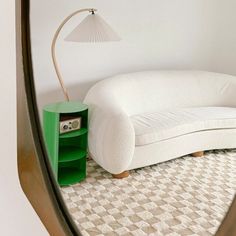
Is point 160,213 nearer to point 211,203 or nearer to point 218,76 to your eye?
point 211,203

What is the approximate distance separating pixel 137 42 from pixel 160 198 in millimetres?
268

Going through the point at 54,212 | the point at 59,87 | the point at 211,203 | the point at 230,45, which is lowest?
the point at 54,212

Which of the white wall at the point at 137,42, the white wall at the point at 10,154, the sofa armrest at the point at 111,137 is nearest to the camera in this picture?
the white wall at the point at 137,42

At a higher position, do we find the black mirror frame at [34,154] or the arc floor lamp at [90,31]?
the arc floor lamp at [90,31]

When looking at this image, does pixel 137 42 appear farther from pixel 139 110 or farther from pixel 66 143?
pixel 66 143

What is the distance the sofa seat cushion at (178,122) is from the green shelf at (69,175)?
0.59ft

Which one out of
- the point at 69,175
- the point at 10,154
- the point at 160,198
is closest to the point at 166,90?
the point at 160,198

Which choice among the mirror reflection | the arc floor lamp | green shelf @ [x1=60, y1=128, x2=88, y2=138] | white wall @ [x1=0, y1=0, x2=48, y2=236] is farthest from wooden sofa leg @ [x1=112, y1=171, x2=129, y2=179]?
white wall @ [x1=0, y1=0, x2=48, y2=236]

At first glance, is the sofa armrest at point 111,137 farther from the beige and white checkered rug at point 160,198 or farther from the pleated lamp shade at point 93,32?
the pleated lamp shade at point 93,32

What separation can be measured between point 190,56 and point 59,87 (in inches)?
12.1

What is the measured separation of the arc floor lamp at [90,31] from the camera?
2.42ft

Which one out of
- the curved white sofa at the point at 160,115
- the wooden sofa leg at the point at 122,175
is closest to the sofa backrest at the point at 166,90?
the curved white sofa at the point at 160,115

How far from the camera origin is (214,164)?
603 mm

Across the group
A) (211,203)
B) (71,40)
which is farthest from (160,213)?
(71,40)
